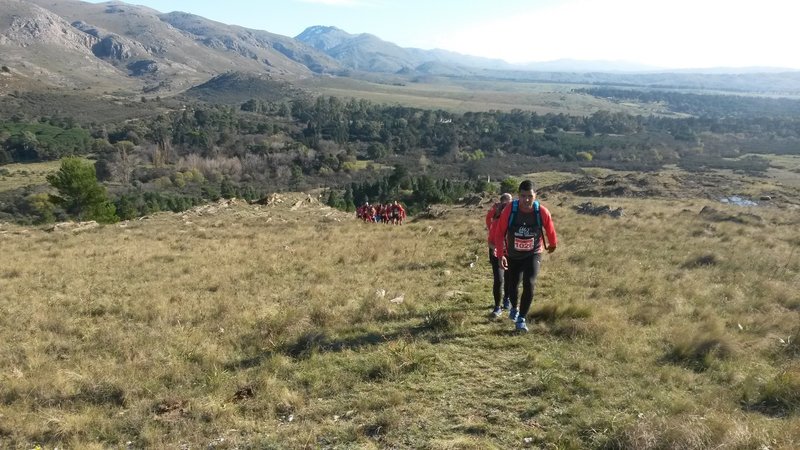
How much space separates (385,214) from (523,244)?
1804cm

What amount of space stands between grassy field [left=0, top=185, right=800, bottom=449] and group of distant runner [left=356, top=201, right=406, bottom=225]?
10.8 meters

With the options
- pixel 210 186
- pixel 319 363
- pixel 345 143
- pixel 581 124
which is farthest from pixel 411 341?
pixel 581 124

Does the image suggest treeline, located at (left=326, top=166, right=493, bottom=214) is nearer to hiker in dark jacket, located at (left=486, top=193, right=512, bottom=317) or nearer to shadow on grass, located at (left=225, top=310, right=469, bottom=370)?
hiker in dark jacket, located at (left=486, top=193, right=512, bottom=317)

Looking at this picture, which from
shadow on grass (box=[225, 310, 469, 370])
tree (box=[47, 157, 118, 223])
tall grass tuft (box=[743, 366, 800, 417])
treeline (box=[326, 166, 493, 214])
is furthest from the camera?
treeline (box=[326, 166, 493, 214])

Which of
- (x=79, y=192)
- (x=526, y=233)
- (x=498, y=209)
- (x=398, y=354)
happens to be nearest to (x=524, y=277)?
(x=526, y=233)

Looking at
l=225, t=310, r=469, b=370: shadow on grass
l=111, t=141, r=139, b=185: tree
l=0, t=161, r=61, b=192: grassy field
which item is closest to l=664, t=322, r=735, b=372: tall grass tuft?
l=225, t=310, r=469, b=370: shadow on grass

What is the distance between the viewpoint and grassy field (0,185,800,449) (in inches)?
212

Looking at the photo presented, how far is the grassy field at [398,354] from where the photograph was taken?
538 centimetres

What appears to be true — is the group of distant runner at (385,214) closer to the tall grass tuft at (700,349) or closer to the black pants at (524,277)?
the black pants at (524,277)

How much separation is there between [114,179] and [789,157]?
15731 cm

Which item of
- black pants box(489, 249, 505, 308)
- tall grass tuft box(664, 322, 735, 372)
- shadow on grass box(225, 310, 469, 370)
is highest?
black pants box(489, 249, 505, 308)

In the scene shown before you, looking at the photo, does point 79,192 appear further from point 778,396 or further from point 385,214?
point 778,396

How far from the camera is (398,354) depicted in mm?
7016

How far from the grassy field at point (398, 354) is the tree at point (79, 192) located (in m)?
33.8
